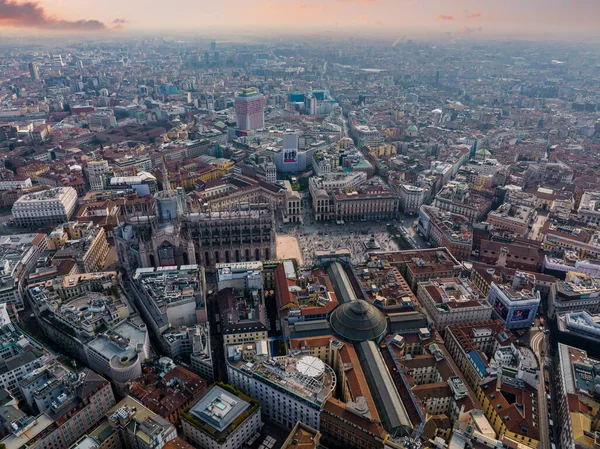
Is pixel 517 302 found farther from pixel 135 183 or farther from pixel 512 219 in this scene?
pixel 135 183

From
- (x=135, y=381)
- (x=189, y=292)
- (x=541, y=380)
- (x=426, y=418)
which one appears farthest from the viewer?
(x=189, y=292)

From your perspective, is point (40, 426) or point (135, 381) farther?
point (135, 381)

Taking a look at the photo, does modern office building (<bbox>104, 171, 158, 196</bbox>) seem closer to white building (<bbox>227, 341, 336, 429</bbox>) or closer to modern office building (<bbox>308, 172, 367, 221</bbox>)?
modern office building (<bbox>308, 172, 367, 221</bbox>)

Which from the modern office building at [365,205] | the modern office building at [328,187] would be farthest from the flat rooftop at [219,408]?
the modern office building at [365,205]

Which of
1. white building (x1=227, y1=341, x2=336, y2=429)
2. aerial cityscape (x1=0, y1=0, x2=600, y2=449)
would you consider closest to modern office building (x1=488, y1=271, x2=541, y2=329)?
aerial cityscape (x1=0, y1=0, x2=600, y2=449)

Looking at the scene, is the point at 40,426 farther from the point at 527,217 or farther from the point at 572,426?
the point at 527,217

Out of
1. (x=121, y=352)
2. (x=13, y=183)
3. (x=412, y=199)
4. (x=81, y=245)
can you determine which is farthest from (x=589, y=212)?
(x=13, y=183)

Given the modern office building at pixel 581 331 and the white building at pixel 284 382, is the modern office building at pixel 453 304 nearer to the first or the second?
the modern office building at pixel 581 331

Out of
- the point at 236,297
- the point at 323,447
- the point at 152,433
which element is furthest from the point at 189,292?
the point at 323,447
